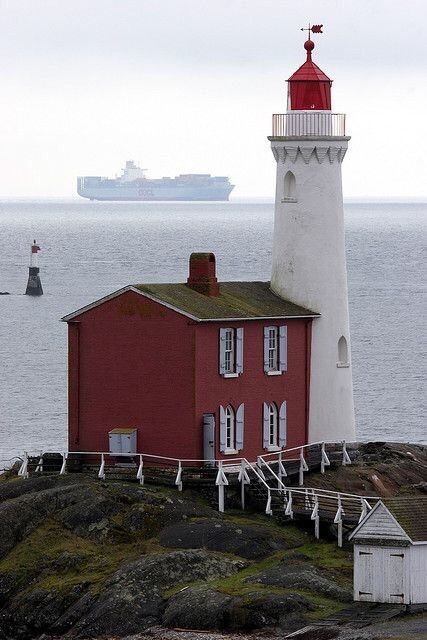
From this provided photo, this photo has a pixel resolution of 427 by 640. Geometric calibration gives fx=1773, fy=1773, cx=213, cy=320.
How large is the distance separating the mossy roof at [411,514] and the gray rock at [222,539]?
335 cm

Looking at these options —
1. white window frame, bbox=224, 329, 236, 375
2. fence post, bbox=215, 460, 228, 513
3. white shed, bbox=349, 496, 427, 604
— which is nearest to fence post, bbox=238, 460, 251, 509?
fence post, bbox=215, 460, 228, 513

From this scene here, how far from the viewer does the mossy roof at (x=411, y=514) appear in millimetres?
30781

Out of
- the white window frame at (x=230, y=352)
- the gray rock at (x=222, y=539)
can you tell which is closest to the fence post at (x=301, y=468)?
the white window frame at (x=230, y=352)

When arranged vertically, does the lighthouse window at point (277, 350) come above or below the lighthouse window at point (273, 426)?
above

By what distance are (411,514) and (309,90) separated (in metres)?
14.7

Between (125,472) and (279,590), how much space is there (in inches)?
304

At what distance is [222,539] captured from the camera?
33.9 m

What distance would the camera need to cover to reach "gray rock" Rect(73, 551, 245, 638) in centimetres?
3062

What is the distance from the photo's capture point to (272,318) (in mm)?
40156

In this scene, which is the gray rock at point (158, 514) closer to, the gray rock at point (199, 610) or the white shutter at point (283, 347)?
the gray rock at point (199, 610)

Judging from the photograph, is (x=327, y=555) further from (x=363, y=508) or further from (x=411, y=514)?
(x=411, y=514)

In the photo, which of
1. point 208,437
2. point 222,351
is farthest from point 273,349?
point 208,437

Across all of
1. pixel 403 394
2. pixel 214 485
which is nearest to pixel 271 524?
pixel 214 485

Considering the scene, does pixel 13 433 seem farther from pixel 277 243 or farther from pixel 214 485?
pixel 214 485
